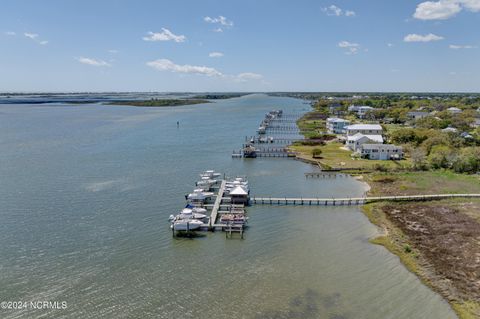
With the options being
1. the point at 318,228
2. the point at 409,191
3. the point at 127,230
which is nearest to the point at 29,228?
the point at 127,230

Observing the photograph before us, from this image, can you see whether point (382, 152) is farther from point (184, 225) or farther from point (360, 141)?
point (184, 225)

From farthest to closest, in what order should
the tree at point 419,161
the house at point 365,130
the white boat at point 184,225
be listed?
the house at point 365,130
the tree at point 419,161
the white boat at point 184,225

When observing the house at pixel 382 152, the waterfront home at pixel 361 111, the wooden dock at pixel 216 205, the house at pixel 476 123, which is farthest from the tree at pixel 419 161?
the waterfront home at pixel 361 111

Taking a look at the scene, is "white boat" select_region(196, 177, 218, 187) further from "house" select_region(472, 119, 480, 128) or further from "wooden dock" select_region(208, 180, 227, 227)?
"house" select_region(472, 119, 480, 128)

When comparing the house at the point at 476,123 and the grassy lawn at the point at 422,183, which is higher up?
the house at the point at 476,123

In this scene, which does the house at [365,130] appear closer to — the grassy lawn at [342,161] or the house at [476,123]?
the grassy lawn at [342,161]

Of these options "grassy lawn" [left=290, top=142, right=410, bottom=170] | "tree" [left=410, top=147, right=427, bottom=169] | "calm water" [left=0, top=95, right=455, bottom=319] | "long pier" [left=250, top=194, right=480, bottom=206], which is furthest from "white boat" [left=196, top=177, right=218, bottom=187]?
"tree" [left=410, top=147, right=427, bottom=169]

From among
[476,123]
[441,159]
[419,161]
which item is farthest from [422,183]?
[476,123]
